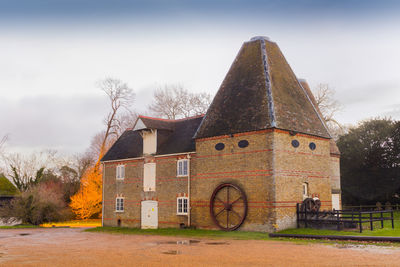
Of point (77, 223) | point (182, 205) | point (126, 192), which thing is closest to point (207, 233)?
point (182, 205)

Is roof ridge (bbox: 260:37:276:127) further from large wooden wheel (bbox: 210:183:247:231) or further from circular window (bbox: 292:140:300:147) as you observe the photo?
large wooden wheel (bbox: 210:183:247:231)

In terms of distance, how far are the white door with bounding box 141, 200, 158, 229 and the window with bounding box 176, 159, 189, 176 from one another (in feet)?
10.1

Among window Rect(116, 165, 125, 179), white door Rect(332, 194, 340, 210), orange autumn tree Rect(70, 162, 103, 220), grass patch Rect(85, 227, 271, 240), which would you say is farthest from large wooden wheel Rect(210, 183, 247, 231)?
orange autumn tree Rect(70, 162, 103, 220)

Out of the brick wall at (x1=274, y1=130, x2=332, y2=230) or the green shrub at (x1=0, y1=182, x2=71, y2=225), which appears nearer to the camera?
the brick wall at (x1=274, y1=130, x2=332, y2=230)

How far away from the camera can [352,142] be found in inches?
1672

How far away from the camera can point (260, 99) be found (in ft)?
78.0

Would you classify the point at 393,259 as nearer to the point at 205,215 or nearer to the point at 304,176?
the point at 304,176

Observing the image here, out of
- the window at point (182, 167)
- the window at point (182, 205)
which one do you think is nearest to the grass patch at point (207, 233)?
the window at point (182, 205)

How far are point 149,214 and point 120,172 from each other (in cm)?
482

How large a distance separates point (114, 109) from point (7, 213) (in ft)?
58.4

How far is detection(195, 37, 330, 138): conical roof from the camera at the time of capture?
23250 millimetres

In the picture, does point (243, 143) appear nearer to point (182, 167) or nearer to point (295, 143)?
point (295, 143)

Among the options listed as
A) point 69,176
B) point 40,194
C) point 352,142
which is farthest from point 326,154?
point 69,176

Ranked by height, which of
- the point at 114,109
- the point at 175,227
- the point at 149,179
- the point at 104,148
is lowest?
the point at 175,227
